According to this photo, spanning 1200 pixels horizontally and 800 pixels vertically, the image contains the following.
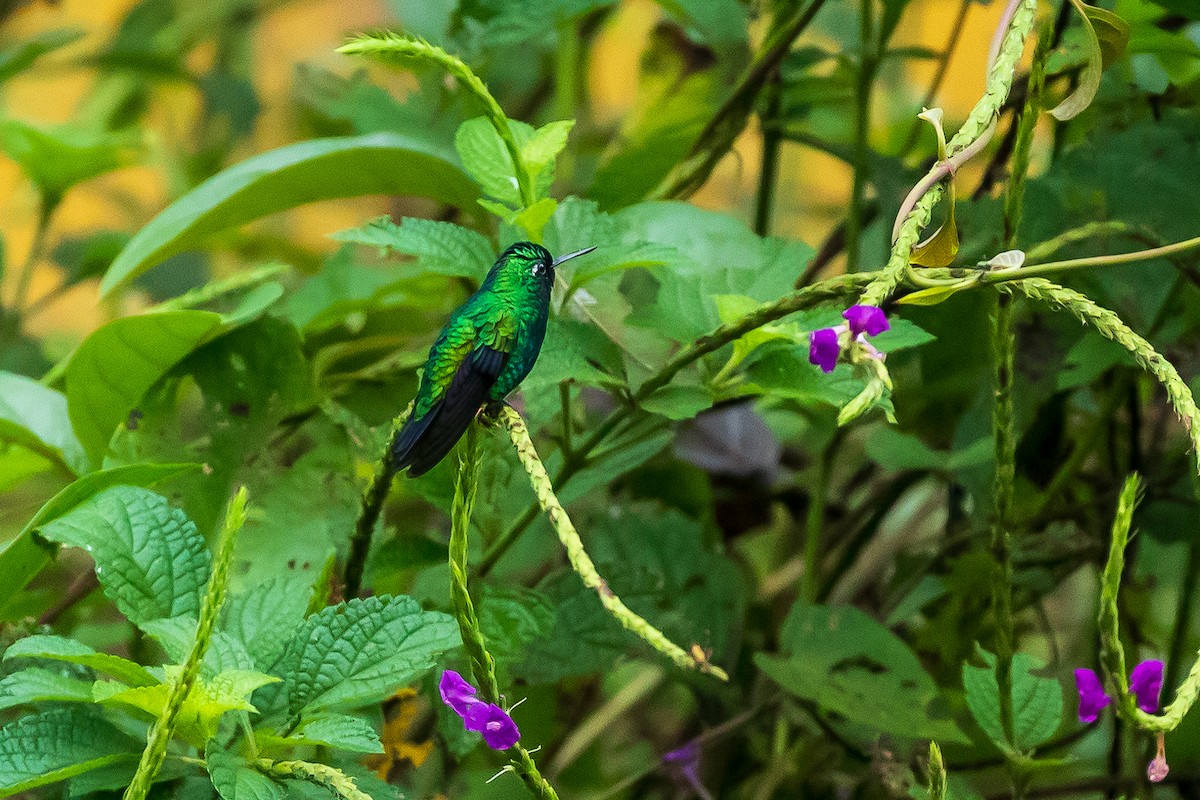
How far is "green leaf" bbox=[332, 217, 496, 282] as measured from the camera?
1.37 ft

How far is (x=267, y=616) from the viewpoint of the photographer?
1.36ft

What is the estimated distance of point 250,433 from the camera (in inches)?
Answer: 23.1

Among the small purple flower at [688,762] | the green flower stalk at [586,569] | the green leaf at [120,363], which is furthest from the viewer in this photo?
the small purple flower at [688,762]

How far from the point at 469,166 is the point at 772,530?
0.59 meters

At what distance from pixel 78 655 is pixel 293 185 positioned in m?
0.31

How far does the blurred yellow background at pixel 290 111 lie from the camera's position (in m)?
1.31

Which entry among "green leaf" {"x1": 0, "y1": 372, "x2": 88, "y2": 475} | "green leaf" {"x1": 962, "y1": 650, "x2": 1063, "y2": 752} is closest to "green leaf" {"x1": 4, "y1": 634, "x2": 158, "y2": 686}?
"green leaf" {"x1": 0, "y1": 372, "x2": 88, "y2": 475}

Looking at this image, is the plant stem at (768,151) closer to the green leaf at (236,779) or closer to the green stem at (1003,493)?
the green stem at (1003,493)

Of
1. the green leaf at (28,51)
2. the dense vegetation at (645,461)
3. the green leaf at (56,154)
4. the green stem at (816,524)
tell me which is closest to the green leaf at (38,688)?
the dense vegetation at (645,461)

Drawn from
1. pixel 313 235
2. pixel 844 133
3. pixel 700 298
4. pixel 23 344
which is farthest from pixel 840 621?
pixel 313 235

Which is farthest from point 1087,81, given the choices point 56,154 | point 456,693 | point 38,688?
point 56,154

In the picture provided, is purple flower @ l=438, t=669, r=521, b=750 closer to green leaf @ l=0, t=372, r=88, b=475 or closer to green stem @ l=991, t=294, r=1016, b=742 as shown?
green stem @ l=991, t=294, r=1016, b=742

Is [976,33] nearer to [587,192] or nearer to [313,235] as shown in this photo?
[313,235]

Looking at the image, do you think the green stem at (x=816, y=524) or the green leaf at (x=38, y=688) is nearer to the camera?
the green leaf at (x=38, y=688)
